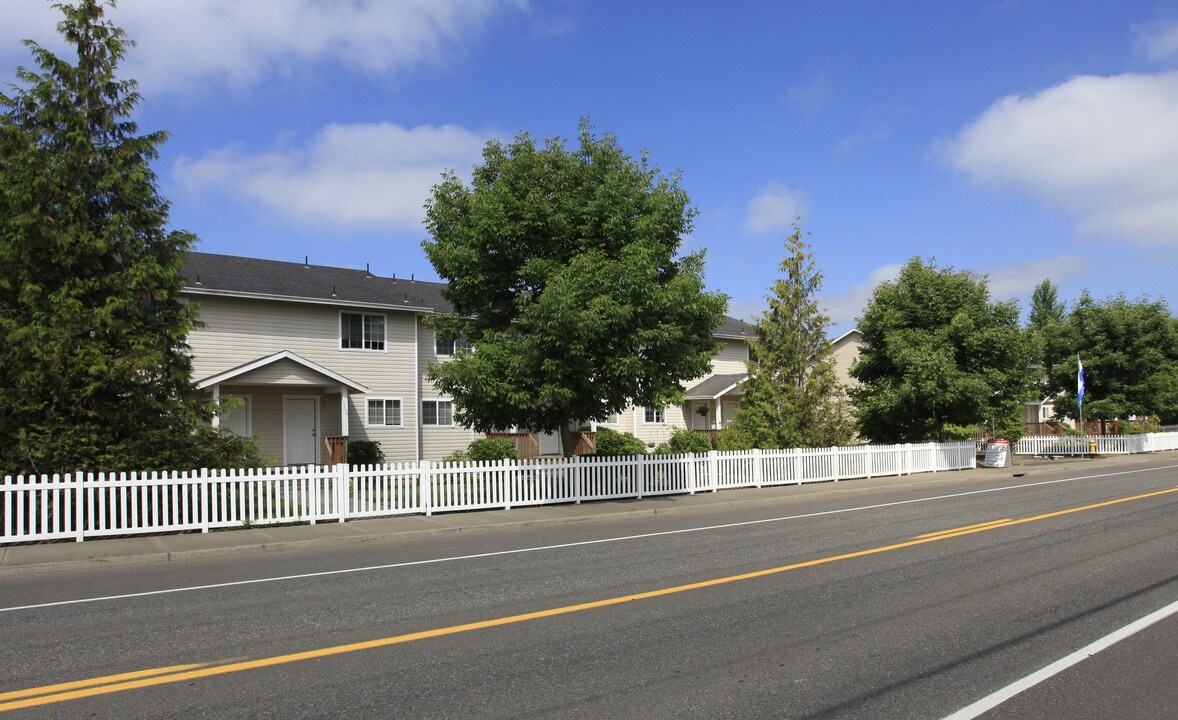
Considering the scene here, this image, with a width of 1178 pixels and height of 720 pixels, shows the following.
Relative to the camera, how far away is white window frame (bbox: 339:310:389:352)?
88.1 feet

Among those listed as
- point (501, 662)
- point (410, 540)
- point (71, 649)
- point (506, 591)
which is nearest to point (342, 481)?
point (410, 540)

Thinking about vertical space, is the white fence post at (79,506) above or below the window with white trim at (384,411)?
below

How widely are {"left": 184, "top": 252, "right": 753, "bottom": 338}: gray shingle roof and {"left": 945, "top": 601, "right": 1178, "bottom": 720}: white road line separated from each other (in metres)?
17.4

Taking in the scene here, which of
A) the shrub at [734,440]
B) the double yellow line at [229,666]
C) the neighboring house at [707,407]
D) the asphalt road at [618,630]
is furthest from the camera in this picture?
the neighboring house at [707,407]

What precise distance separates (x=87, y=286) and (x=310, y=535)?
559cm

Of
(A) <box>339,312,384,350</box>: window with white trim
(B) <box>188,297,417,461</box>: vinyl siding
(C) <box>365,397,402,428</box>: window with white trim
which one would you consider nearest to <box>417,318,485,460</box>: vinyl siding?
(B) <box>188,297,417,461</box>: vinyl siding

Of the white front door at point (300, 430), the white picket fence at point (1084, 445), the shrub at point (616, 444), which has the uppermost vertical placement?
the white front door at point (300, 430)

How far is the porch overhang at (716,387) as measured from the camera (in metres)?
35.6

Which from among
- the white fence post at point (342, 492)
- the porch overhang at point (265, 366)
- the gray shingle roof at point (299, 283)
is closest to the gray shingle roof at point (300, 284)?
the gray shingle roof at point (299, 283)

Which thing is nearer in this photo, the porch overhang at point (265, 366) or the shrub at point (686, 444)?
the porch overhang at point (265, 366)

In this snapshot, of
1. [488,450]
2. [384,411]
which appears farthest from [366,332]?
[488,450]

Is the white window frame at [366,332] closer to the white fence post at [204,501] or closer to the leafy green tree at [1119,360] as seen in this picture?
the white fence post at [204,501]

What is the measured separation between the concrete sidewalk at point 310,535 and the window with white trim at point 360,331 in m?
12.3

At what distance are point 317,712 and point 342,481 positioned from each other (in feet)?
34.9
